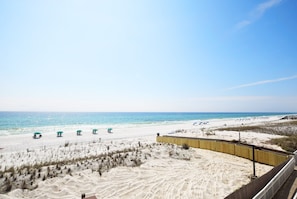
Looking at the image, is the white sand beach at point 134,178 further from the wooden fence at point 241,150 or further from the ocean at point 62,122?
the ocean at point 62,122

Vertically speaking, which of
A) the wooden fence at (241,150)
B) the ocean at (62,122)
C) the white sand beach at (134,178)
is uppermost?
the wooden fence at (241,150)

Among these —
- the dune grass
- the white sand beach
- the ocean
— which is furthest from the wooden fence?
the ocean

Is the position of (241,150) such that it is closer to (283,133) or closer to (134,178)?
(134,178)

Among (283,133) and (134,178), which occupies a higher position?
(283,133)

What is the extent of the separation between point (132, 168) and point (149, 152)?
330cm

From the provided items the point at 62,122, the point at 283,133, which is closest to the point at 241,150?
the point at 283,133

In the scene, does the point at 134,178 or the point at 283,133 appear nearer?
the point at 134,178

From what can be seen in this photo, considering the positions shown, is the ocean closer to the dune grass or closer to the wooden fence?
the dune grass

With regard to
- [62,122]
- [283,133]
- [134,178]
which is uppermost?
[283,133]

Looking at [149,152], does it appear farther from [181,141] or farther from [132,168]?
[181,141]

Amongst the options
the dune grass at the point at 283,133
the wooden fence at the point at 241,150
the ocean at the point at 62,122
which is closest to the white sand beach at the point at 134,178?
the wooden fence at the point at 241,150

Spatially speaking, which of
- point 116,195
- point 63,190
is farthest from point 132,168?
point 63,190

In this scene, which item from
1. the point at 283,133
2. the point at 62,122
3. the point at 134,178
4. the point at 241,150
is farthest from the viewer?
the point at 62,122

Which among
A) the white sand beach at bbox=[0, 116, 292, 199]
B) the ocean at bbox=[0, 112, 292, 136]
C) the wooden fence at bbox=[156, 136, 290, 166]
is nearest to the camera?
the white sand beach at bbox=[0, 116, 292, 199]
